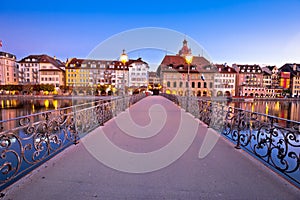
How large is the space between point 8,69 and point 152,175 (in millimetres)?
82706

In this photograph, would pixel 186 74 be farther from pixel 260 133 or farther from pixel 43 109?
pixel 260 133

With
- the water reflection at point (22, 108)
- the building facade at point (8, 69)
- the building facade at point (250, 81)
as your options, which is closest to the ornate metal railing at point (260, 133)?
the water reflection at point (22, 108)

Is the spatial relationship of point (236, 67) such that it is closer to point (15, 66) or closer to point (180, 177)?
point (180, 177)

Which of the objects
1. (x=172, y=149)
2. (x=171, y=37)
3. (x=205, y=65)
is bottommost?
(x=172, y=149)

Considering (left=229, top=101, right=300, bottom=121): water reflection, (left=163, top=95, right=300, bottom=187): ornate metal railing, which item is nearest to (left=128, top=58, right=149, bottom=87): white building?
(left=229, top=101, right=300, bottom=121): water reflection

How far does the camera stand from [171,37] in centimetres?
1300

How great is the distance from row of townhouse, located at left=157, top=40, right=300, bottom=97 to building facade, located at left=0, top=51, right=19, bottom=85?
5588 centimetres

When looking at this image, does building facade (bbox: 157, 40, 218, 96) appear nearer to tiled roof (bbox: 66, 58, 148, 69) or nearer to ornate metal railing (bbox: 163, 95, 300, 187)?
tiled roof (bbox: 66, 58, 148, 69)

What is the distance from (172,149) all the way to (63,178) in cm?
265

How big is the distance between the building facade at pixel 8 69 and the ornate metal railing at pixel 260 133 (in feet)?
256

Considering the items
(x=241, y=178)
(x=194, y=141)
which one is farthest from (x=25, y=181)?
(x=194, y=141)

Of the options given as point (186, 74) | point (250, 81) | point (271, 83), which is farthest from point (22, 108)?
point (271, 83)

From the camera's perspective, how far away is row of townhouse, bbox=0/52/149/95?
63.8 meters

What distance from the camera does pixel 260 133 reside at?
4.79 meters
